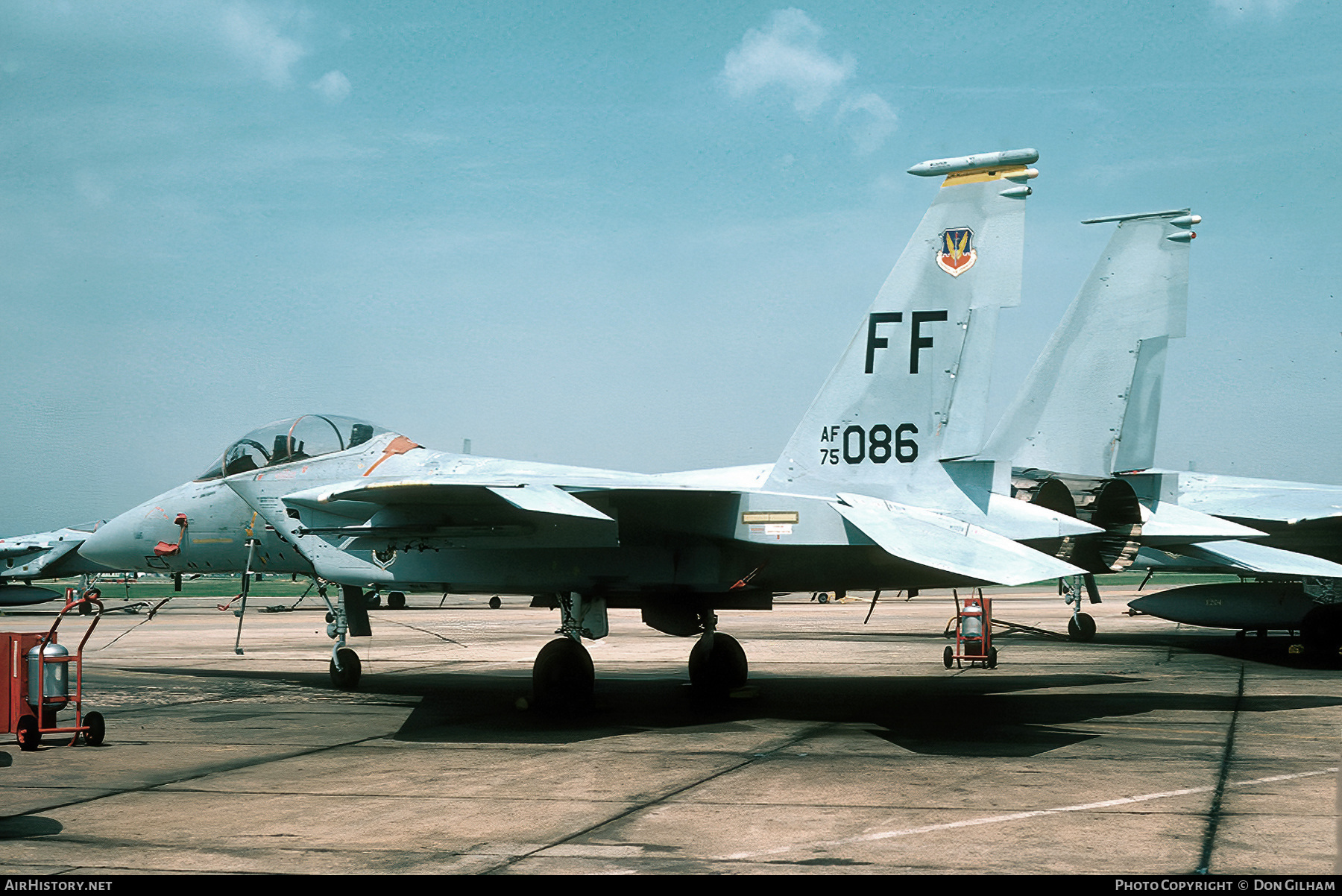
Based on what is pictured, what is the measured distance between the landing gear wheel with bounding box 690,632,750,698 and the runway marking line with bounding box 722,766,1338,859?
5.70 metres

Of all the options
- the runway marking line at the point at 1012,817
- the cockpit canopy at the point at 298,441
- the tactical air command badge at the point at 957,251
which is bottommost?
the runway marking line at the point at 1012,817

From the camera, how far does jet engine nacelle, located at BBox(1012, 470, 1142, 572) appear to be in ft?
45.9

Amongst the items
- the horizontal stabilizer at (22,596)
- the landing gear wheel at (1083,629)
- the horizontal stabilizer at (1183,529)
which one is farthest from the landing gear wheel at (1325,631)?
the horizontal stabilizer at (22,596)

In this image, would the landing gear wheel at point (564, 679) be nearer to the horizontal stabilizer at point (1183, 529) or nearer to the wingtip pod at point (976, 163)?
the wingtip pod at point (976, 163)

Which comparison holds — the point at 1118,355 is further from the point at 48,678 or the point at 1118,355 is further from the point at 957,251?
Answer: the point at 48,678

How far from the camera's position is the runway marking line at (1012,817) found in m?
→ 5.71

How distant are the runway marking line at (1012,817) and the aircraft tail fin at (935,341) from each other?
3.87 meters

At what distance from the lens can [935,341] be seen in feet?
34.9

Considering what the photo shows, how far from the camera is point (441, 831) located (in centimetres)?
618

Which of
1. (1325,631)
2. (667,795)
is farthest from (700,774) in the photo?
(1325,631)

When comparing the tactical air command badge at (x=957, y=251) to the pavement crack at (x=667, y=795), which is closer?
the pavement crack at (x=667, y=795)

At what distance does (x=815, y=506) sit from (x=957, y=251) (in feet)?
9.40
